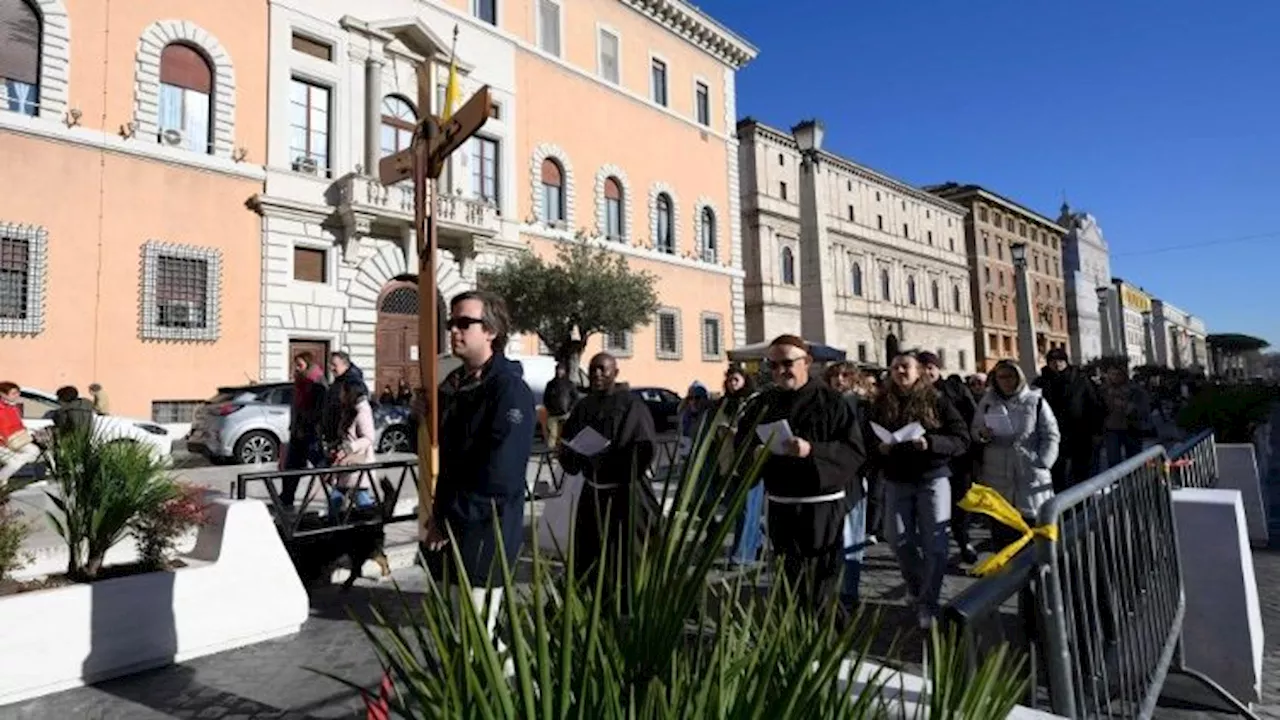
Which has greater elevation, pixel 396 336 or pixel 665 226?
pixel 665 226

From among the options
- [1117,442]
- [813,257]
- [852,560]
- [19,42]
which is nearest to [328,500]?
[852,560]

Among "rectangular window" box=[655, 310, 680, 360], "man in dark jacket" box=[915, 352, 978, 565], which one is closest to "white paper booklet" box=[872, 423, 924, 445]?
"man in dark jacket" box=[915, 352, 978, 565]

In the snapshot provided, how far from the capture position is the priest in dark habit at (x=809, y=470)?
3.89 meters

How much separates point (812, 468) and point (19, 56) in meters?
18.4

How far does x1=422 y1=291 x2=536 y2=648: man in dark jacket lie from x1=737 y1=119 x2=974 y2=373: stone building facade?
30.0 m

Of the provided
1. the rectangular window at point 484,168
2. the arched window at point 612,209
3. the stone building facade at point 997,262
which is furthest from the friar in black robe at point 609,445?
the stone building facade at point 997,262

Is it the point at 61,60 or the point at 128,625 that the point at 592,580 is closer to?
the point at 128,625

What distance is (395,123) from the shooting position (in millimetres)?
21469

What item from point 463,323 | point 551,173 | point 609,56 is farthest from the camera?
point 609,56

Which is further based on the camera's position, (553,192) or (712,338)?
(712,338)

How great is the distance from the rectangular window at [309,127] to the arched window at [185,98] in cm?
198

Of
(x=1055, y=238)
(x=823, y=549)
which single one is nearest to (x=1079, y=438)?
(x=823, y=549)

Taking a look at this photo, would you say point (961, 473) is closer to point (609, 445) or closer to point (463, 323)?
point (609, 445)

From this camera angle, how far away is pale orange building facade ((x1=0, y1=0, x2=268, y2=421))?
14750 mm
